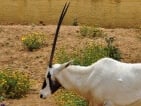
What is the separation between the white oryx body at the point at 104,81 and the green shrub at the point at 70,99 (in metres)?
1.08

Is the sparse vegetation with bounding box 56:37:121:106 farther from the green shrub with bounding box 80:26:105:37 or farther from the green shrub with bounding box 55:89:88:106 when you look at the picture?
the green shrub with bounding box 80:26:105:37

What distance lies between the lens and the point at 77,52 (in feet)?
38.7

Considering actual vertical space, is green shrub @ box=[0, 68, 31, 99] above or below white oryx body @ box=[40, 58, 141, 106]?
below

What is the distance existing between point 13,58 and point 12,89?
1993mm

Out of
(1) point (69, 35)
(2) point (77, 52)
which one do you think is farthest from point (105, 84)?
(1) point (69, 35)

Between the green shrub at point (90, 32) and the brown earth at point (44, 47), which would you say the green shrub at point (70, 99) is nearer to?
the brown earth at point (44, 47)

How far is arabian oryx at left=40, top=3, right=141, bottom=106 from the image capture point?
285 inches

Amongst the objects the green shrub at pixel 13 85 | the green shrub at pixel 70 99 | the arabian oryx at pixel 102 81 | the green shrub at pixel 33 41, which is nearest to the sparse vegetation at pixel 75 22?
the green shrub at pixel 33 41

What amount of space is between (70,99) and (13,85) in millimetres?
1425

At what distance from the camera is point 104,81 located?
727cm

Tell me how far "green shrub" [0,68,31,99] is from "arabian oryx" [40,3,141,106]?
239cm

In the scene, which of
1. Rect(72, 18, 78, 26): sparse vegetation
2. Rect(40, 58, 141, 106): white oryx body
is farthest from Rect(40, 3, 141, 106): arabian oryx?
Rect(72, 18, 78, 26): sparse vegetation

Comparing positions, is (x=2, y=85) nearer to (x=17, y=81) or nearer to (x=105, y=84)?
(x=17, y=81)

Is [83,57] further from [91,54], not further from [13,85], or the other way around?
[13,85]
